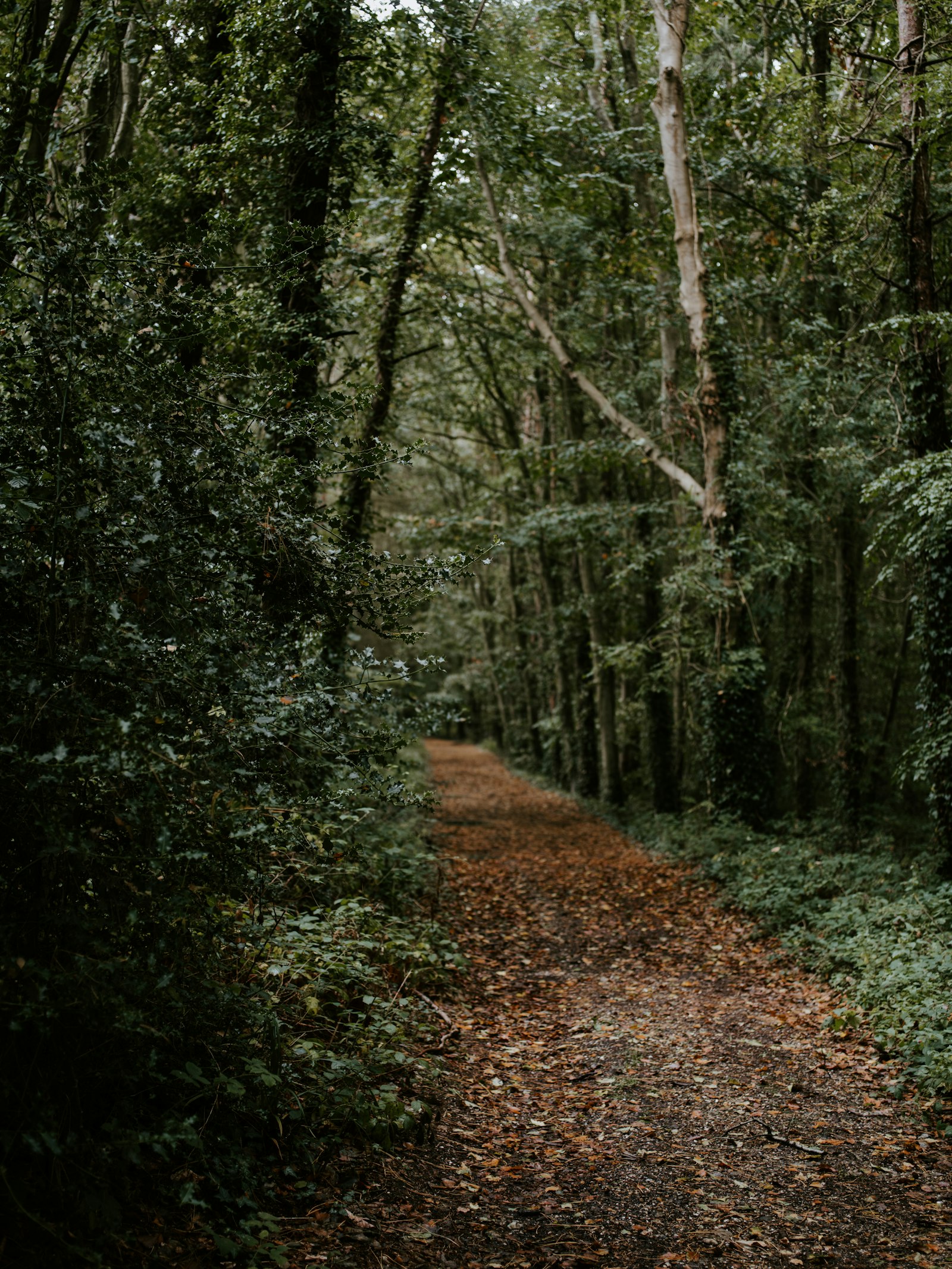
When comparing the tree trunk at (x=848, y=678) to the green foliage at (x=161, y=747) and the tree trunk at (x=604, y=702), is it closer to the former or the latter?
the tree trunk at (x=604, y=702)

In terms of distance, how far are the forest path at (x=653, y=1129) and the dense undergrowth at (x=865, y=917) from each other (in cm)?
27

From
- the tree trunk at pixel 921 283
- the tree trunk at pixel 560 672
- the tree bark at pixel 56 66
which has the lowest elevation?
the tree trunk at pixel 560 672

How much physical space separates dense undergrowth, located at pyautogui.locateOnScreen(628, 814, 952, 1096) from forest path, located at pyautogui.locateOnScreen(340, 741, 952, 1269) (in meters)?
0.27

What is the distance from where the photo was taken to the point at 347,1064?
15.5 feet

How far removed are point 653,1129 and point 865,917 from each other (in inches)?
142

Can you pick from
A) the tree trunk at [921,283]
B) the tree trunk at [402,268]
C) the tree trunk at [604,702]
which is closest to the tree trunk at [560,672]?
the tree trunk at [604,702]

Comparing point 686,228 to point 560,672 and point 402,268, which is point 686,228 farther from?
point 560,672

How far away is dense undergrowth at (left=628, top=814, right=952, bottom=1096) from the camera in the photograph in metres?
5.79

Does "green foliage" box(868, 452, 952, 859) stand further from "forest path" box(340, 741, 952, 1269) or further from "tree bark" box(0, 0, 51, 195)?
"tree bark" box(0, 0, 51, 195)

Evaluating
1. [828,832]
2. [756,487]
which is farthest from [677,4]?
[828,832]

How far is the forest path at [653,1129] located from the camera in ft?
12.7

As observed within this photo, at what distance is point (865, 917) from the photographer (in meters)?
7.71

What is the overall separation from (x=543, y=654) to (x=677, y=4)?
16010mm

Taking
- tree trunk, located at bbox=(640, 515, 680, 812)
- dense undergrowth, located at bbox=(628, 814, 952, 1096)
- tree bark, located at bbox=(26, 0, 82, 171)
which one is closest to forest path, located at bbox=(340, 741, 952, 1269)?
dense undergrowth, located at bbox=(628, 814, 952, 1096)
